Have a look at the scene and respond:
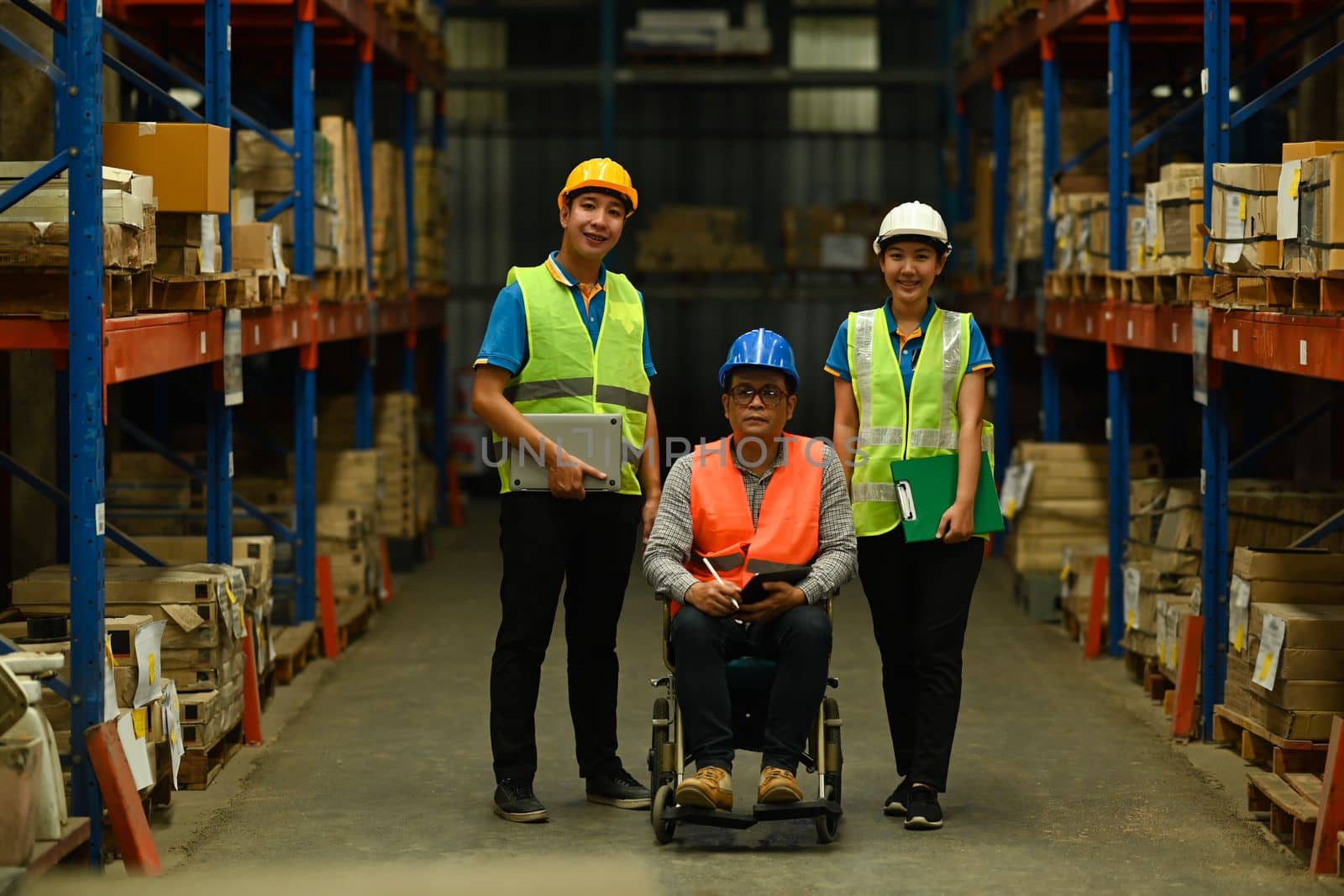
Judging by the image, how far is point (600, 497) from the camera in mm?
6340

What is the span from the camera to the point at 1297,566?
282 inches

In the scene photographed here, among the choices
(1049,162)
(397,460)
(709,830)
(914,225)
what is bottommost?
(709,830)

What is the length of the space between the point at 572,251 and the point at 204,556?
2.88m

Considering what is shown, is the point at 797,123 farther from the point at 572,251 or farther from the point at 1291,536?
the point at 572,251

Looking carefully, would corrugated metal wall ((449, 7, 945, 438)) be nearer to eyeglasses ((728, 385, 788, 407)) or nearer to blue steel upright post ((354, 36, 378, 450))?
blue steel upright post ((354, 36, 378, 450))

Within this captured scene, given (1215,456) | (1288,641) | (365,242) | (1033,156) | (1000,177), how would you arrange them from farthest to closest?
(1000,177), (365,242), (1033,156), (1215,456), (1288,641)

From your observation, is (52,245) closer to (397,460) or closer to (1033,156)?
(397,460)

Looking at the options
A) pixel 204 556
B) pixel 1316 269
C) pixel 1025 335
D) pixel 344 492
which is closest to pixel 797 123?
pixel 1025 335

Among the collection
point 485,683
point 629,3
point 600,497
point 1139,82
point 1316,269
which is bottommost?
point 485,683

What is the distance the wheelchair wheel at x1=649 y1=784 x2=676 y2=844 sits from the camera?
605cm

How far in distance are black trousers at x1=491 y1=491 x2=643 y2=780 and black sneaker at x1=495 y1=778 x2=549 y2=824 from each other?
1.3 inches

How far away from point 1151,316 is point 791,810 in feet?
14.0

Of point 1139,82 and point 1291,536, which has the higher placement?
point 1139,82

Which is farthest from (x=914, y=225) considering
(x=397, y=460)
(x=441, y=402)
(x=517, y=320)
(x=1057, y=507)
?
(x=441, y=402)
